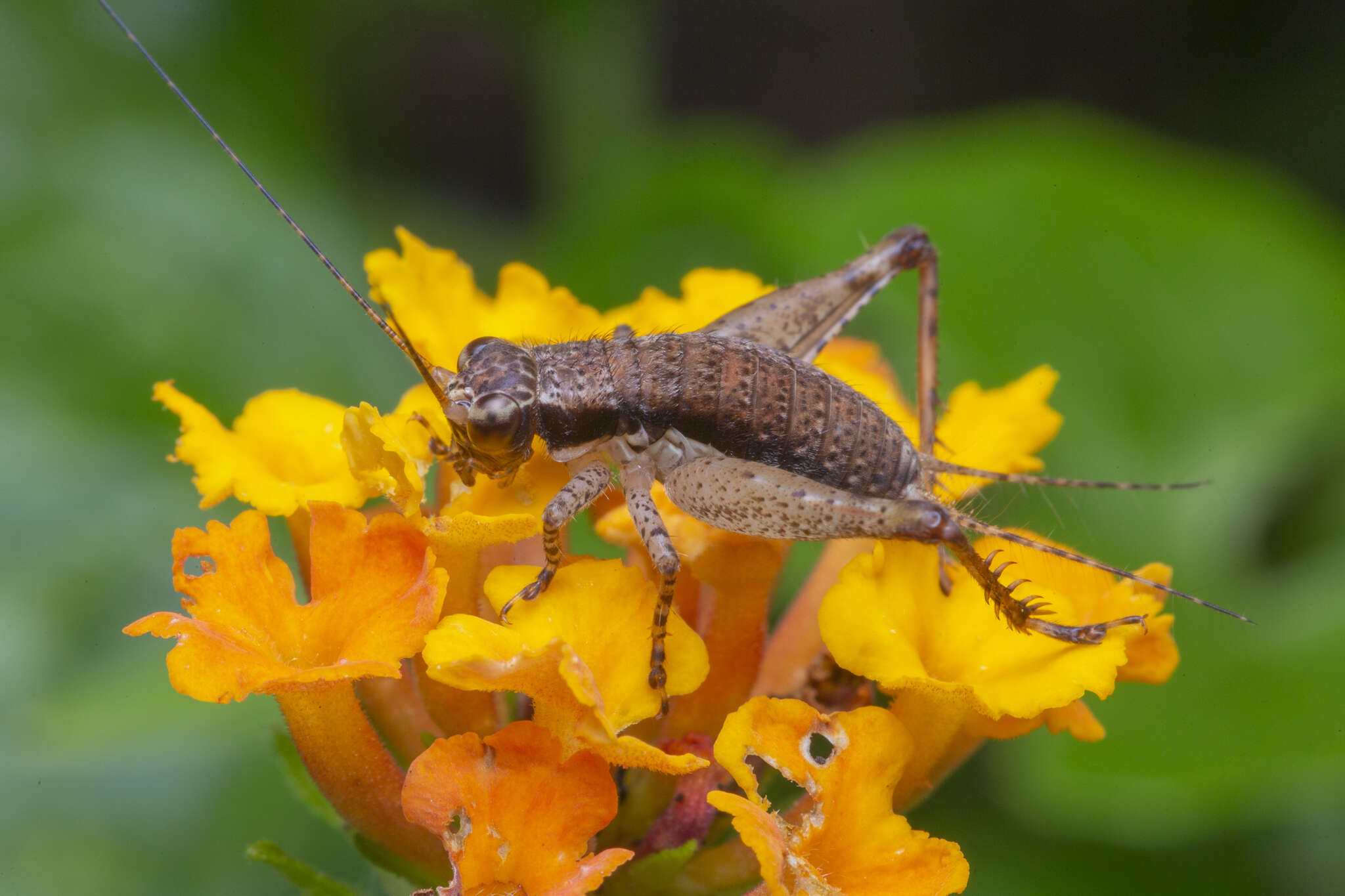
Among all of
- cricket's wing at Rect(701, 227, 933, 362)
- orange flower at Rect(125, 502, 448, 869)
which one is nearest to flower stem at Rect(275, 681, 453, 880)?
orange flower at Rect(125, 502, 448, 869)


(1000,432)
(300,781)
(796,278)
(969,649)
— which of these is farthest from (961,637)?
(796,278)

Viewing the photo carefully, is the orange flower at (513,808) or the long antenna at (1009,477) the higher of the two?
the long antenna at (1009,477)

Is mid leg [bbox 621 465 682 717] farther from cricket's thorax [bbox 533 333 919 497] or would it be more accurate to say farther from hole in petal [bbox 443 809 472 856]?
hole in petal [bbox 443 809 472 856]

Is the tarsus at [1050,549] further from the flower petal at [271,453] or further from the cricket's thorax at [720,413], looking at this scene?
the flower petal at [271,453]

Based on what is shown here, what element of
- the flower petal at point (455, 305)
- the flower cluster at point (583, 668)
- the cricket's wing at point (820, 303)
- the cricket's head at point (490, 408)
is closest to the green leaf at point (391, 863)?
the flower cluster at point (583, 668)

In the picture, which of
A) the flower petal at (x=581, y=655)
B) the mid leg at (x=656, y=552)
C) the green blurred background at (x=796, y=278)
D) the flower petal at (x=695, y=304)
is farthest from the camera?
the green blurred background at (x=796, y=278)

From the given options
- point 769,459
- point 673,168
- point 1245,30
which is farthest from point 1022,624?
point 1245,30
